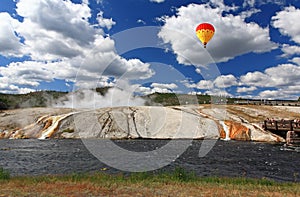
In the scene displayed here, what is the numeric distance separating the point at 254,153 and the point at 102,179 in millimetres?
22906

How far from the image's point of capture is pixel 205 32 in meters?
40.9

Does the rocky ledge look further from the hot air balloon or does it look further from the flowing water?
the hot air balloon

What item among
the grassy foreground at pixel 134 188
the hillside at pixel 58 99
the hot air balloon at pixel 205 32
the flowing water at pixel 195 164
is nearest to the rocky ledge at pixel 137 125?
the flowing water at pixel 195 164

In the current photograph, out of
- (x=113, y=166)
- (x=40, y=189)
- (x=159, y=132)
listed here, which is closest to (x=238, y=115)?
(x=159, y=132)

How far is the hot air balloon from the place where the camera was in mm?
40812

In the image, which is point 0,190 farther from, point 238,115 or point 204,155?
point 238,115

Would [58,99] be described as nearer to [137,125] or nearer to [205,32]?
[137,125]

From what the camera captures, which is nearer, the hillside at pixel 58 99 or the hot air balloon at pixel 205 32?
the hot air balloon at pixel 205 32

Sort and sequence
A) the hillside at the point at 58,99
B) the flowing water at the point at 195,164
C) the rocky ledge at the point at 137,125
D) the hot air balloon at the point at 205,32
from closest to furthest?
the flowing water at the point at 195,164
the hot air balloon at the point at 205,32
the rocky ledge at the point at 137,125
the hillside at the point at 58,99

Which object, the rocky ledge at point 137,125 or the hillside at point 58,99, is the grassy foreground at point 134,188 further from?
the hillside at point 58,99

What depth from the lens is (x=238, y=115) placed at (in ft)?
192

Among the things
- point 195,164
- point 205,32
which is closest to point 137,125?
point 205,32

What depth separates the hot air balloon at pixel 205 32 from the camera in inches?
1607

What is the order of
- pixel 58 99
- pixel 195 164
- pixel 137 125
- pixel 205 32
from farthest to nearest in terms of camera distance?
pixel 58 99 < pixel 137 125 < pixel 205 32 < pixel 195 164
